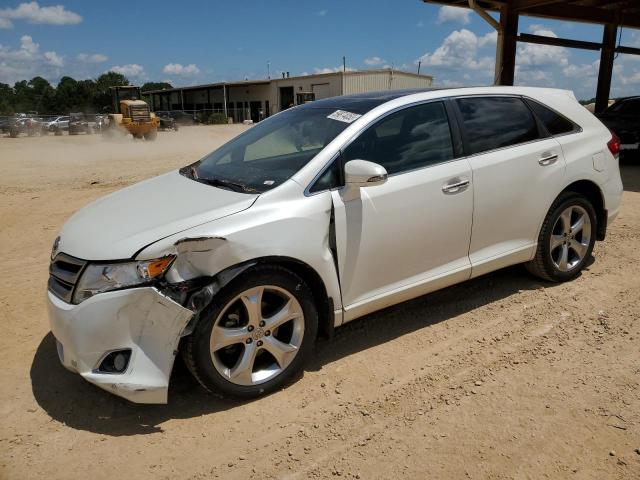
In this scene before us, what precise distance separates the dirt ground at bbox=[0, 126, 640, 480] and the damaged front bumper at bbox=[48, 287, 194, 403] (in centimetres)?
33

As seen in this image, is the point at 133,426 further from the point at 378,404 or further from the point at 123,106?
the point at 123,106

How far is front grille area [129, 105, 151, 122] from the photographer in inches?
1001

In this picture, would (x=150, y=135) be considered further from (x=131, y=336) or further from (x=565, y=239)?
(x=131, y=336)

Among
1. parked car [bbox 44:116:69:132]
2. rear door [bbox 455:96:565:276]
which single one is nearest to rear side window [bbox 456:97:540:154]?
rear door [bbox 455:96:565:276]

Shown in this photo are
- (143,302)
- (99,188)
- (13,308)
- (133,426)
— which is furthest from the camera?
(99,188)

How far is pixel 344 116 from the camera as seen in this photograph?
3.52 m

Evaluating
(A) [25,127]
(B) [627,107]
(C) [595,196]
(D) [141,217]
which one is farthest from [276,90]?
(D) [141,217]

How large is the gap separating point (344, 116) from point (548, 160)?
180 centimetres

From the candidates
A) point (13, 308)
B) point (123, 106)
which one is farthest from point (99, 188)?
point (123, 106)

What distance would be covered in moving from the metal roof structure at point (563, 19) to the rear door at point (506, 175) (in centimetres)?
822

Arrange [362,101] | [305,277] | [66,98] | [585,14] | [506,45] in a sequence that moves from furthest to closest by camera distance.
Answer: [66,98] < [585,14] < [506,45] < [362,101] < [305,277]

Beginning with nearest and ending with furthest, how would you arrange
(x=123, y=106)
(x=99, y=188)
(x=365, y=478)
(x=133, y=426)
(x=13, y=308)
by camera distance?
(x=365, y=478), (x=133, y=426), (x=13, y=308), (x=99, y=188), (x=123, y=106)

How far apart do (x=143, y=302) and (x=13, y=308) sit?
7.92 ft

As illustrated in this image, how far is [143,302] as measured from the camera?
2.61 metres
